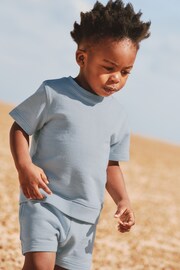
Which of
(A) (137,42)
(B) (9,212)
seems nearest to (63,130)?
(A) (137,42)

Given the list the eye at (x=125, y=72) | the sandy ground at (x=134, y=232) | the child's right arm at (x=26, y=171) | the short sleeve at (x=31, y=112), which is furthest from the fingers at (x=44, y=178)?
the sandy ground at (x=134, y=232)

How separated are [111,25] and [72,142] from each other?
685 mm

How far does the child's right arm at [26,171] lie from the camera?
133 inches

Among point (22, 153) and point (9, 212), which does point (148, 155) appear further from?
point (22, 153)

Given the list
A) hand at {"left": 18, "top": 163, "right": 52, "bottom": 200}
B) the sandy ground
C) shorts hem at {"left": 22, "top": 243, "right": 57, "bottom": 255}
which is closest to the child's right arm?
hand at {"left": 18, "top": 163, "right": 52, "bottom": 200}

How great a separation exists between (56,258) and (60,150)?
618 millimetres

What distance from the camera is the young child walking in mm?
3441

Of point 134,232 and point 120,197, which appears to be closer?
point 120,197

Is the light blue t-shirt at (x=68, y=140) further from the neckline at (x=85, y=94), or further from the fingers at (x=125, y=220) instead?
the fingers at (x=125, y=220)

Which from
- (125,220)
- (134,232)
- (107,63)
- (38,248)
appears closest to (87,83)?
(107,63)

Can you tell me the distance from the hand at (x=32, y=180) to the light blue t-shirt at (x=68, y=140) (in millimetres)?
99

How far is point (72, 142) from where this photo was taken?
356 cm

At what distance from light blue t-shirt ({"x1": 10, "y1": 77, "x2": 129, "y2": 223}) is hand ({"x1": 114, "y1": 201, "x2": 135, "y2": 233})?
0.17 m

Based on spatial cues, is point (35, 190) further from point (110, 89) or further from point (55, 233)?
point (110, 89)
